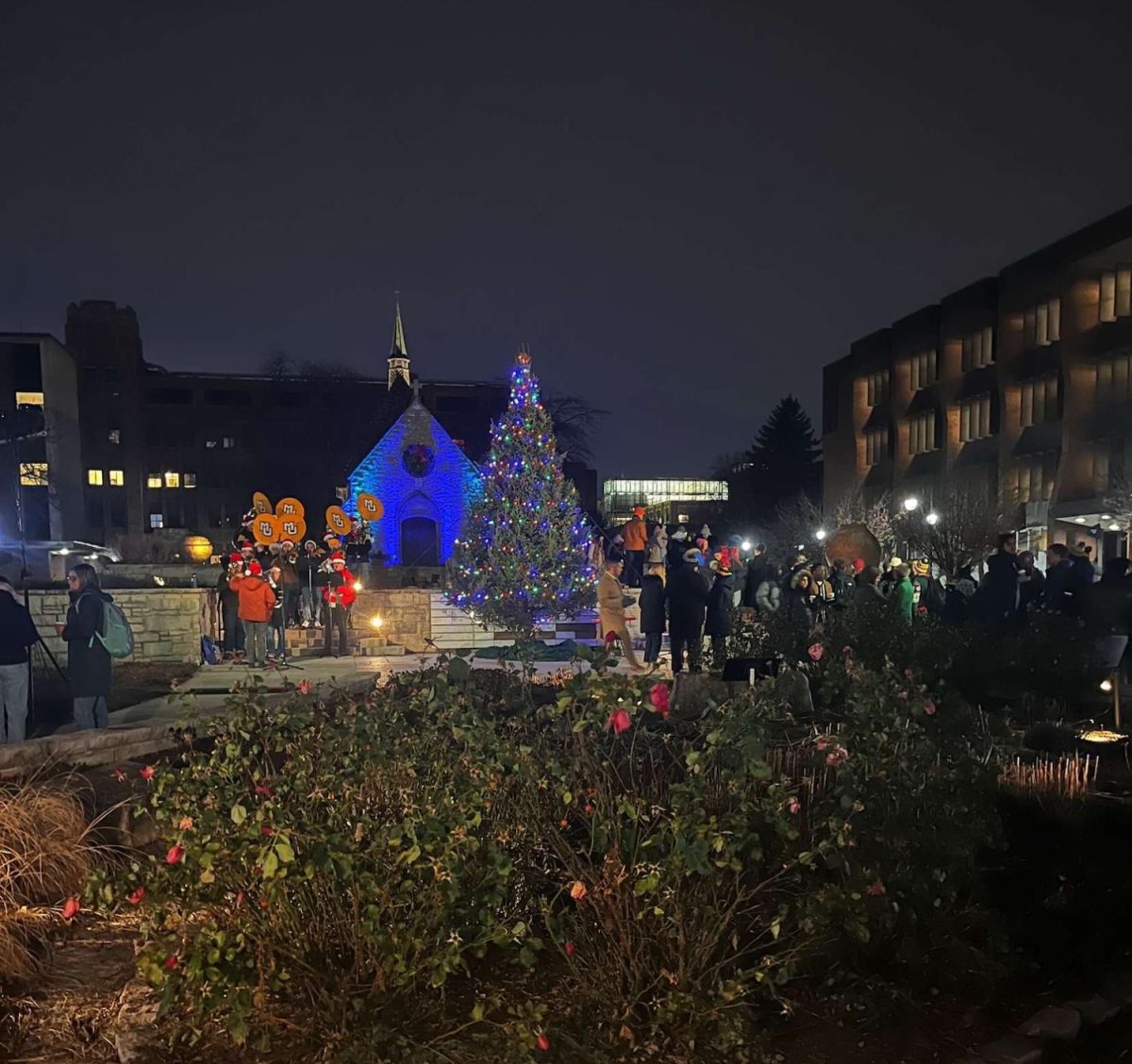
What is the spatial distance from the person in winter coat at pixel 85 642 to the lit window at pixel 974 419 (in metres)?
34.3

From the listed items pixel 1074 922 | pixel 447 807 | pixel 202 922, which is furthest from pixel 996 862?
pixel 202 922

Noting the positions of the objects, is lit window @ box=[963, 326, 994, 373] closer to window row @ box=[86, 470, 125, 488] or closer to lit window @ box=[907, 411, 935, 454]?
lit window @ box=[907, 411, 935, 454]

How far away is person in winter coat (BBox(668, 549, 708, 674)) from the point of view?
33.3 feet

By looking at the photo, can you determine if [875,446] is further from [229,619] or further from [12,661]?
[12,661]

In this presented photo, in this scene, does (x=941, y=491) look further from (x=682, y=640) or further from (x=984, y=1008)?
(x=984, y=1008)

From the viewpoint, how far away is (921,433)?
38438 millimetres

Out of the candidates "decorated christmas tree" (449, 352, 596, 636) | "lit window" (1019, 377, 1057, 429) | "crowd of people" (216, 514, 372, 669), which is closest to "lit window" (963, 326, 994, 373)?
Answer: "lit window" (1019, 377, 1057, 429)

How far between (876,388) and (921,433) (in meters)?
4.69

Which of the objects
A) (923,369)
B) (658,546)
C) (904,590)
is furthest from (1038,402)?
A: (904,590)

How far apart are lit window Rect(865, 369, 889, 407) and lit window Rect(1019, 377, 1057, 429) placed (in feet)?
31.1

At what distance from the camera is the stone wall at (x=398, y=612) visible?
14.0 meters

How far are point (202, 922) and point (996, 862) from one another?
370 cm

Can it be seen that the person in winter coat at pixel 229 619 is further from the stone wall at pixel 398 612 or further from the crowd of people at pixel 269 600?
the stone wall at pixel 398 612

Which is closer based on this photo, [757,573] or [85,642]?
[85,642]
